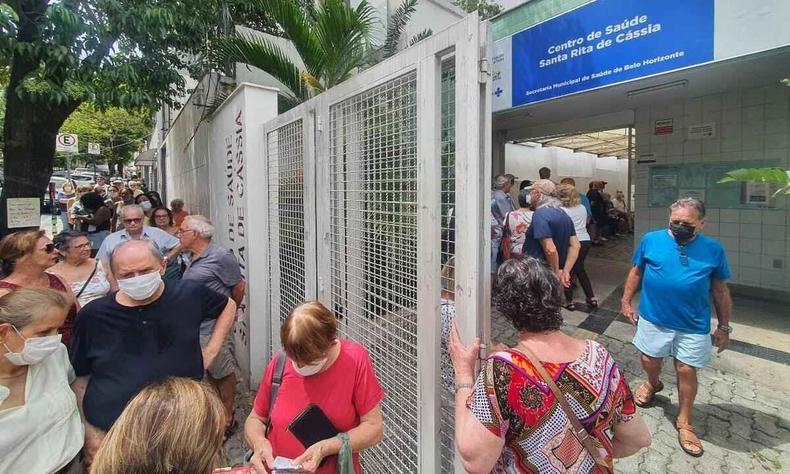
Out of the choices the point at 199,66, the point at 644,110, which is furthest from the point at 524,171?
the point at 199,66

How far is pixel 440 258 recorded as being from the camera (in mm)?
1678

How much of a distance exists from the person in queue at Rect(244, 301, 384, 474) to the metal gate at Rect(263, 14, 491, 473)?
24 cm

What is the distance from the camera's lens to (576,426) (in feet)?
4.33

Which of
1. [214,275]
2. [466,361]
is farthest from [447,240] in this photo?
[214,275]

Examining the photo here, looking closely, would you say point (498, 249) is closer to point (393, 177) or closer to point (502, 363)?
point (393, 177)

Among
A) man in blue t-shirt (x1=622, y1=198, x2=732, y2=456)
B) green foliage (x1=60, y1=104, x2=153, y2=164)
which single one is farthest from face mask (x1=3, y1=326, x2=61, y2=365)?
green foliage (x1=60, y1=104, x2=153, y2=164)

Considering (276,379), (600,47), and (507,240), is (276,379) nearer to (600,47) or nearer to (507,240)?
(507,240)

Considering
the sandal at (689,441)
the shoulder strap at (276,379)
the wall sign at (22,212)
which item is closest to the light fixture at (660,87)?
the sandal at (689,441)

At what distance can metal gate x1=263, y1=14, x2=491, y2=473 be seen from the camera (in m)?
1.50

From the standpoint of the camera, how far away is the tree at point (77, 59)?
407 cm

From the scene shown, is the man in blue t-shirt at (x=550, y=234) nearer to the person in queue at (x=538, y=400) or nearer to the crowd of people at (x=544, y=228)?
the crowd of people at (x=544, y=228)

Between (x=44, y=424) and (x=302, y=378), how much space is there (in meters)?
1.08

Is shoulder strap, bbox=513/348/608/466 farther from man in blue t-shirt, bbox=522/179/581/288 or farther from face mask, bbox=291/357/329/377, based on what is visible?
man in blue t-shirt, bbox=522/179/581/288

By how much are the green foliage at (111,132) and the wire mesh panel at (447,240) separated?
79.9 ft
